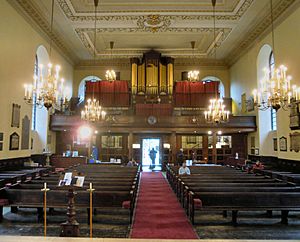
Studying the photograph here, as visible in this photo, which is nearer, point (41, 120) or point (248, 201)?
point (248, 201)

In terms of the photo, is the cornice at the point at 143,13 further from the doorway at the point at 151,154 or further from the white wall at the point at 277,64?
the doorway at the point at 151,154

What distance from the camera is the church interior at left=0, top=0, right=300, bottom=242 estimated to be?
562cm

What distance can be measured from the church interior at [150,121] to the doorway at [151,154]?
0.25 feet

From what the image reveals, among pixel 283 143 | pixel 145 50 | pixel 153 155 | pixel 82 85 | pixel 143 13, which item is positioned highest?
pixel 145 50

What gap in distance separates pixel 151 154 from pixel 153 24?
7816 millimetres

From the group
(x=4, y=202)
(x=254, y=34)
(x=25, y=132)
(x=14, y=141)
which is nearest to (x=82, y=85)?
(x=25, y=132)

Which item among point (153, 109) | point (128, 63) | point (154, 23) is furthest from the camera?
point (128, 63)

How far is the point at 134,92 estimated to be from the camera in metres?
16.5

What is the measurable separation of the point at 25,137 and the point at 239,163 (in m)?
10.8

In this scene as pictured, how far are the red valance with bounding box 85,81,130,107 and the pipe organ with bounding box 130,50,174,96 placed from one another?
73 cm

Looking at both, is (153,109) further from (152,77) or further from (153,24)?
(153,24)

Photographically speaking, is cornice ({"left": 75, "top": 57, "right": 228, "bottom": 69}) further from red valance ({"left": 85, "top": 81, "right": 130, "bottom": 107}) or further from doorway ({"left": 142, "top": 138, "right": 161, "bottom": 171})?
doorway ({"left": 142, "top": 138, "right": 161, "bottom": 171})

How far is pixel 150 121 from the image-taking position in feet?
49.2

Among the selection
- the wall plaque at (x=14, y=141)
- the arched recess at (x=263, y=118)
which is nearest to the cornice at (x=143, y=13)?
the arched recess at (x=263, y=118)
